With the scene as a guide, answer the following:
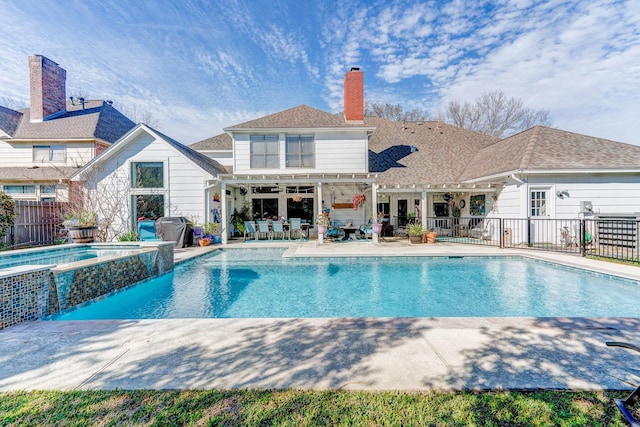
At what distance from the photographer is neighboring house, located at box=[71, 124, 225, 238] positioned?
43.1ft

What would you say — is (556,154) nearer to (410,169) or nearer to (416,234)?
(410,169)

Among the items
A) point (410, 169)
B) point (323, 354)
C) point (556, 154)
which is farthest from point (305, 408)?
point (410, 169)

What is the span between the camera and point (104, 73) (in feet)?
53.7

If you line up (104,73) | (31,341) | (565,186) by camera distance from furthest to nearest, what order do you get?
(104,73) < (565,186) < (31,341)

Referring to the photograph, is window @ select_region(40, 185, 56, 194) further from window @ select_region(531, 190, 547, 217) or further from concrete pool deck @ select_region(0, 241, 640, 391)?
window @ select_region(531, 190, 547, 217)

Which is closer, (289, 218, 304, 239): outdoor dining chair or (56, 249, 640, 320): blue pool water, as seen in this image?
(56, 249, 640, 320): blue pool water

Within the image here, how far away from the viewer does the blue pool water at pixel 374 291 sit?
5.37m

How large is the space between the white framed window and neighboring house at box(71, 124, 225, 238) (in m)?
14.0

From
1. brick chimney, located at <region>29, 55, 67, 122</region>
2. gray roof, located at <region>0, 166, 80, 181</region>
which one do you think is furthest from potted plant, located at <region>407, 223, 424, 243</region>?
brick chimney, located at <region>29, 55, 67, 122</region>

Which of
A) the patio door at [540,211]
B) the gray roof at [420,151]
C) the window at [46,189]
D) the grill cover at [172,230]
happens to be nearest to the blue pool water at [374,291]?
the grill cover at [172,230]

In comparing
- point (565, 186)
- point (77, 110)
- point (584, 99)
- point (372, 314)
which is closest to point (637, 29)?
point (565, 186)

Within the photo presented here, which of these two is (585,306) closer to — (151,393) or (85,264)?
(151,393)

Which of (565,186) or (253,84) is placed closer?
(565,186)

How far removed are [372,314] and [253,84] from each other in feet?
52.8
